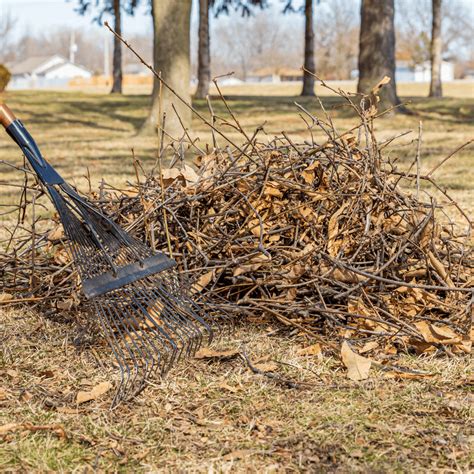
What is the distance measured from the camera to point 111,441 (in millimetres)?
2385

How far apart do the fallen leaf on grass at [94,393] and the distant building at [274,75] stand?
87.5 m

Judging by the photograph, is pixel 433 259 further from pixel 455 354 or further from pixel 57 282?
pixel 57 282

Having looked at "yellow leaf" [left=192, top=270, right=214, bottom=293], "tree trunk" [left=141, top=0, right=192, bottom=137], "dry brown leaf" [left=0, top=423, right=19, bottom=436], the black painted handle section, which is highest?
"tree trunk" [left=141, top=0, right=192, bottom=137]

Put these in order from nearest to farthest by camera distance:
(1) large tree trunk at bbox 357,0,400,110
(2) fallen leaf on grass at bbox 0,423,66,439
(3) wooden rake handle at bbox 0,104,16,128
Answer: (2) fallen leaf on grass at bbox 0,423,66,439, (3) wooden rake handle at bbox 0,104,16,128, (1) large tree trunk at bbox 357,0,400,110

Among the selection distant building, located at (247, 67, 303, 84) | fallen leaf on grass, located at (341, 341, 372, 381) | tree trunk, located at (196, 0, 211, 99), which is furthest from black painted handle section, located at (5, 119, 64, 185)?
distant building, located at (247, 67, 303, 84)

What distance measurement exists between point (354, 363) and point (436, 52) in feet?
72.4

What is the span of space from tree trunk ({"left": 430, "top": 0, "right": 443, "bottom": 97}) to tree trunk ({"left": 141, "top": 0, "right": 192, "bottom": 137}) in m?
12.2

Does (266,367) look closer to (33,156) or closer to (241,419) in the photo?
(241,419)

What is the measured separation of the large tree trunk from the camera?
14867 millimetres

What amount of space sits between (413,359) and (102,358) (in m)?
1.22

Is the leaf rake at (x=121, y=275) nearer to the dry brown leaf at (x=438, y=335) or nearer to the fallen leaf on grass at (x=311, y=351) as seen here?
the fallen leaf on grass at (x=311, y=351)

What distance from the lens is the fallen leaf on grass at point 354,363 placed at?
2861mm

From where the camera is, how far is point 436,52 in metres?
23.4

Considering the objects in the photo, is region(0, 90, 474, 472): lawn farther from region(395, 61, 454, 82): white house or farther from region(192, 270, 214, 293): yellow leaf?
region(395, 61, 454, 82): white house
